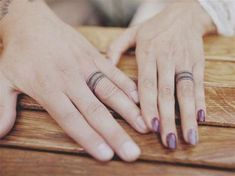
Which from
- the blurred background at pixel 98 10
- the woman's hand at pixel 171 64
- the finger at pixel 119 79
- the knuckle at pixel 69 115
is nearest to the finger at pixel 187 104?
the woman's hand at pixel 171 64

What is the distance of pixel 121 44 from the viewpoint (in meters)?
1.02

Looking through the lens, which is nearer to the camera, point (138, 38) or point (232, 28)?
point (138, 38)

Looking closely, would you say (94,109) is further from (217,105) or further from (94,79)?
(217,105)

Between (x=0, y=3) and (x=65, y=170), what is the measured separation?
585 millimetres

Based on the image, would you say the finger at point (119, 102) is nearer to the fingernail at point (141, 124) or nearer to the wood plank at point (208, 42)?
the fingernail at point (141, 124)

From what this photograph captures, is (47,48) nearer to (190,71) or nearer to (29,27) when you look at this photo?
(29,27)

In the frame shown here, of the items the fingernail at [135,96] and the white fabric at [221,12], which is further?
the white fabric at [221,12]

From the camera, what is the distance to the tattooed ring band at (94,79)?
0.86 meters

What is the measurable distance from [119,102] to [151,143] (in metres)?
0.12

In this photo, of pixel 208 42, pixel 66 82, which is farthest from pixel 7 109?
pixel 208 42

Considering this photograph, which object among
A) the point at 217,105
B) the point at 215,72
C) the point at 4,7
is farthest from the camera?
the point at 4,7

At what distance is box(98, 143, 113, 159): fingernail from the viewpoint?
2.41 feet

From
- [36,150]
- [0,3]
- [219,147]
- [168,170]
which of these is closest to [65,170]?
[36,150]

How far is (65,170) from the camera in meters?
0.74
